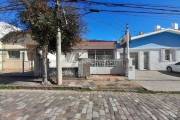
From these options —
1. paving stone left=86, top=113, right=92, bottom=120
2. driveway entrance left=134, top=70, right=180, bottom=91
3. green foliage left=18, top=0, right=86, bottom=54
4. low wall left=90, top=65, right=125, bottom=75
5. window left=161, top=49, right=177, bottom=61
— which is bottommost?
paving stone left=86, top=113, right=92, bottom=120

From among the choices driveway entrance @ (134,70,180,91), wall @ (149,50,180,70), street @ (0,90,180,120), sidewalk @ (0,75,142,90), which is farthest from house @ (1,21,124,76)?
street @ (0,90,180,120)

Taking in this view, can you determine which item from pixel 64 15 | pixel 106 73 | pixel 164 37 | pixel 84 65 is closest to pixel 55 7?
pixel 64 15

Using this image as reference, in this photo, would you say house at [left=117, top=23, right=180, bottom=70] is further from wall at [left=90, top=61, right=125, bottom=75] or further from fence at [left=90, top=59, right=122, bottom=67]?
wall at [left=90, top=61, right=125, bottom=75]

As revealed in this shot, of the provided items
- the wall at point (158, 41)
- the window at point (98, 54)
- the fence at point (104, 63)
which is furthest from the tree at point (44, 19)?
the wall at point (158, 41)

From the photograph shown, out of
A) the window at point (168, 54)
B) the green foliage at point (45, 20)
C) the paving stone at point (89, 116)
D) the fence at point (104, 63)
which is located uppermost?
the green foliage at point (45, 20)

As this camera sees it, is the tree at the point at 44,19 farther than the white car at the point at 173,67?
No

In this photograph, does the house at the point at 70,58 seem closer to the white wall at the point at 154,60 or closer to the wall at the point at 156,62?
the white wall at the point at 154,60

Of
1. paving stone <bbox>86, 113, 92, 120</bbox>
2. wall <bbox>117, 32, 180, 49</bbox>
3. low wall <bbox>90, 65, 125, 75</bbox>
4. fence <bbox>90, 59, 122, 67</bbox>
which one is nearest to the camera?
paving stone <bbox>86, 113, 92, 120</bbox>

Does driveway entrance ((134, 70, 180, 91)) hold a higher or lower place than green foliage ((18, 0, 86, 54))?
lower

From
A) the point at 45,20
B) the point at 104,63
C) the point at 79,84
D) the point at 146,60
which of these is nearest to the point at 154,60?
the point at 146,60

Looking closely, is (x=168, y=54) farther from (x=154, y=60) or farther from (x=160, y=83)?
(x=160, y=83)

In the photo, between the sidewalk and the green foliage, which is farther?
the sidewalk

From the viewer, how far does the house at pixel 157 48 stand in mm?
19938

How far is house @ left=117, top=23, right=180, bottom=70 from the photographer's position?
19.9 metres
